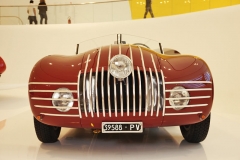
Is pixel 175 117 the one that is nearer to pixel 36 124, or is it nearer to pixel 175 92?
pixel 175 92

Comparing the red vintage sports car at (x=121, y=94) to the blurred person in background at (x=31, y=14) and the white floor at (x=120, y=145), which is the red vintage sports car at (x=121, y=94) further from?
the blurred person in background at (x=31, y=14)

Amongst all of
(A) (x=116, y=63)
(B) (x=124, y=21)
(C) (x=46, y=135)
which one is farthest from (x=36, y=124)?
(B) (x=124, y=21)

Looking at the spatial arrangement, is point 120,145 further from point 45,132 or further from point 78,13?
point 78,13

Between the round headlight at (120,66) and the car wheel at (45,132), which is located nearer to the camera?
the round headlight at (120,66)

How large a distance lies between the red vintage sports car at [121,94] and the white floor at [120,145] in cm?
28

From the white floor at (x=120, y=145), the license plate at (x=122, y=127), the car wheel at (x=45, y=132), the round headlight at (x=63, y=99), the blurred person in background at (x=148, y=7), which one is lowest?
the white floor at (x=120, y=145)

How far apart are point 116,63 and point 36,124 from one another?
3.56 ft

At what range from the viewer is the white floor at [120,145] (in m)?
2.85

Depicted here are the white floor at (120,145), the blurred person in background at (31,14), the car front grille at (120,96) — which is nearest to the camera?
the car front grille at (120,96)

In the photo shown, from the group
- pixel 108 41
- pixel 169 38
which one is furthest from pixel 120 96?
pixel 169 38

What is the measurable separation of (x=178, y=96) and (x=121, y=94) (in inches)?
20.0

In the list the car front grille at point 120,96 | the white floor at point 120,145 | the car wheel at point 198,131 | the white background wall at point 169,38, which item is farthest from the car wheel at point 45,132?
the white background wall at point 169,38

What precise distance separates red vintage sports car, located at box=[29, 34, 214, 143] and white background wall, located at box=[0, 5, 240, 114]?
4017 millimetres

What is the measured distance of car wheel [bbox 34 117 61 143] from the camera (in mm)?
3172
